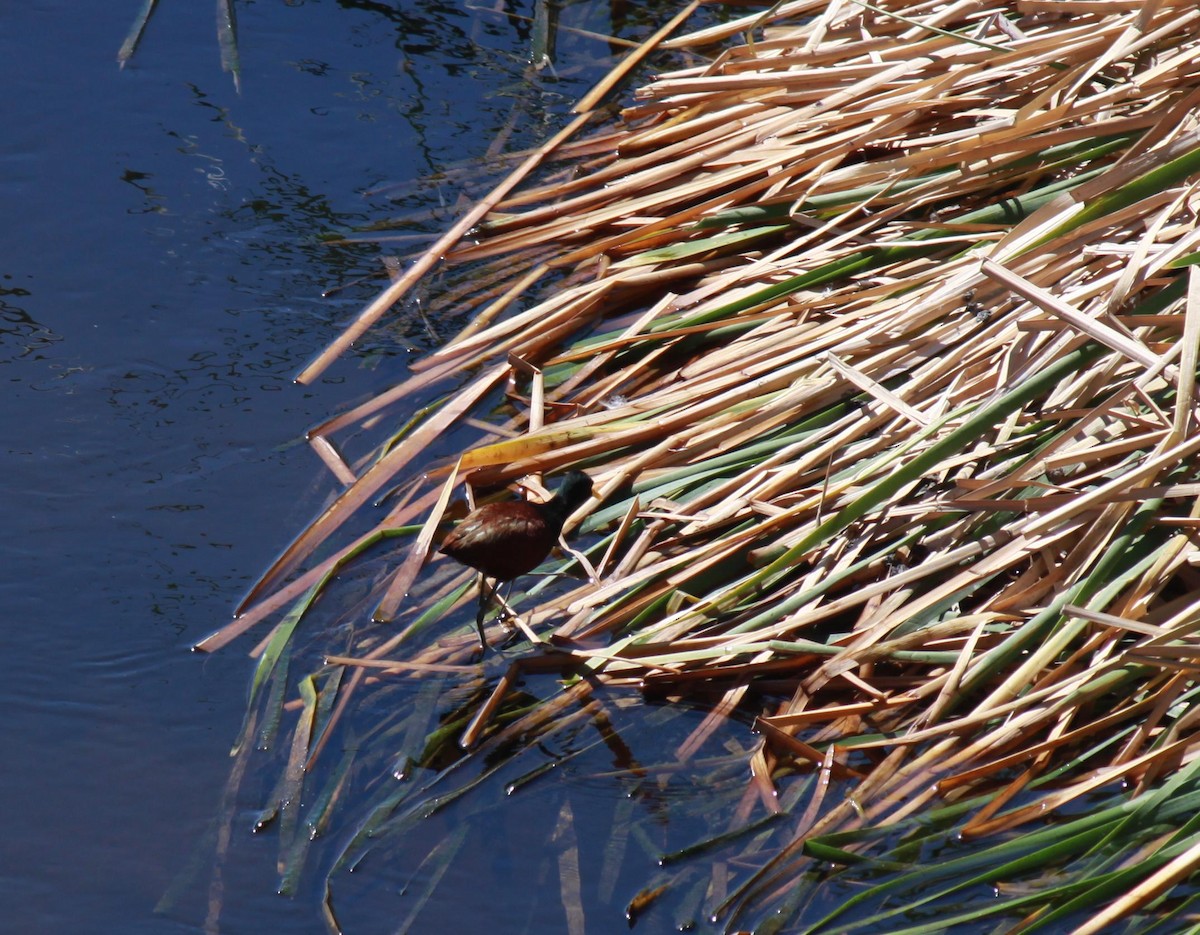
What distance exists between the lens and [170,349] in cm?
447

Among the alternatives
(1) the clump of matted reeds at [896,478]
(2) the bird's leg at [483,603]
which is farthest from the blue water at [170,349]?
(2) the bird's leg at [483,603]

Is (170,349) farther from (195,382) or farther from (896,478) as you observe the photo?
(896,478)

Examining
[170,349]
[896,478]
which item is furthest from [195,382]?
[896,478]

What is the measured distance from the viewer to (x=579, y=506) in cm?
383

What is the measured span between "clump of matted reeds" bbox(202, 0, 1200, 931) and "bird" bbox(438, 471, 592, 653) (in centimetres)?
22

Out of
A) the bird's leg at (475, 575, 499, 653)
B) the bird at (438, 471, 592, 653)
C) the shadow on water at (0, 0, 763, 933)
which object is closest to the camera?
the shadow on water at (0, 0, 763, 933)

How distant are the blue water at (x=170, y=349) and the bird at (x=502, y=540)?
0.72m

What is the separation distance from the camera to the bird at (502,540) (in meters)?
3.30

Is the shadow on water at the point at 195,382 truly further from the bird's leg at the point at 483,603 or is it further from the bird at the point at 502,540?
the bird at the point at 502,540

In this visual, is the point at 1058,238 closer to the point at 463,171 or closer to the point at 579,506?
the point at 579,506

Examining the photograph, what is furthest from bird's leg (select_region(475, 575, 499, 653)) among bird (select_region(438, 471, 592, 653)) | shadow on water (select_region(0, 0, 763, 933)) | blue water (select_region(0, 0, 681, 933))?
blue water (select_region(0, 0, 681, 933))

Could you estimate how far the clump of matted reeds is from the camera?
3.01 meters

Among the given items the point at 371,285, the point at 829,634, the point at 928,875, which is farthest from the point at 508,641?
the point at 371,285

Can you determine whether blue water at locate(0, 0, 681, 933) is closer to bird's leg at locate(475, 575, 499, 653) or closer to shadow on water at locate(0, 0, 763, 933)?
shadow on water at locate(0, 0, 763, 933)
